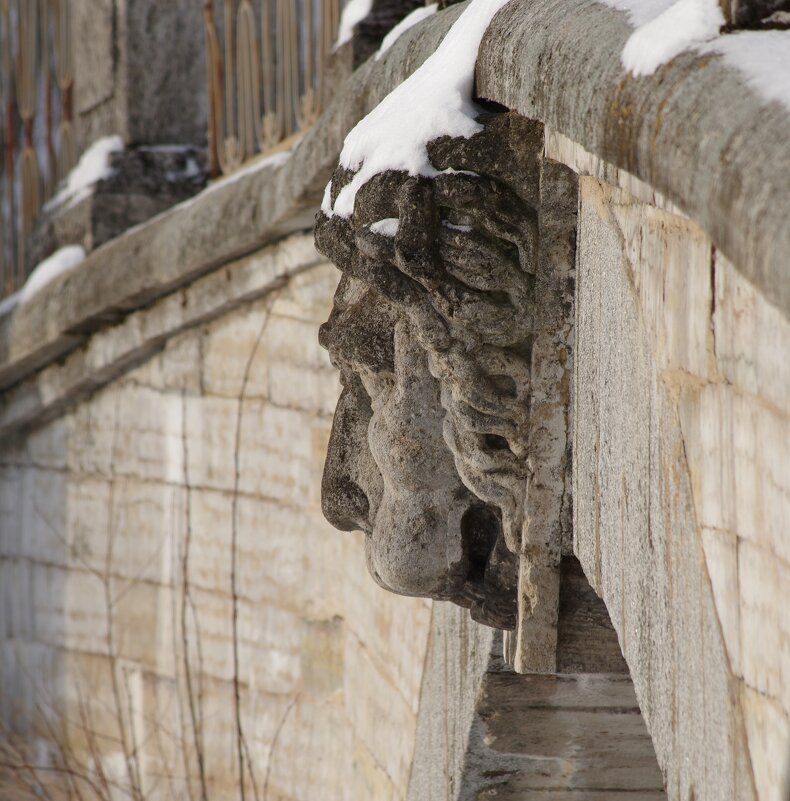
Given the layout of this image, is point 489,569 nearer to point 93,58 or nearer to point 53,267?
point 53,267

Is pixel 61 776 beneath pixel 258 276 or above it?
beneath

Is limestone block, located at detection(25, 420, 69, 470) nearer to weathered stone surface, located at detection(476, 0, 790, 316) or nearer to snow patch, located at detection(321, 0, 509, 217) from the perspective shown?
snow patch, located at detection(321, 0, 509, 217)

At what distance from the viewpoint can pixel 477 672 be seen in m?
2.38

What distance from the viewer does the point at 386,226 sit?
1637 mm

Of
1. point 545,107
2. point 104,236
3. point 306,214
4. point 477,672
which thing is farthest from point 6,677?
point 545,107

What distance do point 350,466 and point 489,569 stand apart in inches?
10.1

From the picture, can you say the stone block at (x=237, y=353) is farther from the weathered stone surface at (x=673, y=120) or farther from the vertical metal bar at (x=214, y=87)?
the weathered stone surface at (x=673, y=120)

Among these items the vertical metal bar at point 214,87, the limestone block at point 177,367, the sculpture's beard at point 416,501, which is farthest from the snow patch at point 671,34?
the vertical metal bar at point 214,87

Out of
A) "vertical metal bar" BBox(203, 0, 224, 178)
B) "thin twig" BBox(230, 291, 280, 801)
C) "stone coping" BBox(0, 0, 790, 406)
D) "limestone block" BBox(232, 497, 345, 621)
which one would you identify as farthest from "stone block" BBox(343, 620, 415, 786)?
"vertical metal bar" BBox(203, 0, 224, 178)

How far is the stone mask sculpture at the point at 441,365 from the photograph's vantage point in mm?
1628

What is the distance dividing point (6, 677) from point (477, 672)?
11.3 feet

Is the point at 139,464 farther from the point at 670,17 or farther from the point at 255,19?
the point at 670,17

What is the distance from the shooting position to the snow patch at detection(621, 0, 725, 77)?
1061mm

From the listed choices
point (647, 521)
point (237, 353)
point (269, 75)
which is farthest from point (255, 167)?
point (647, 521)
